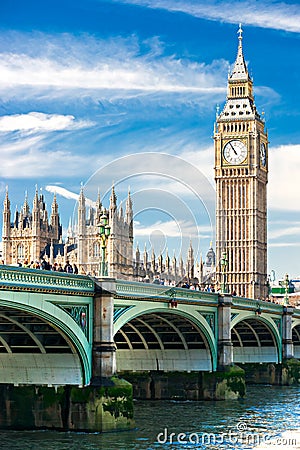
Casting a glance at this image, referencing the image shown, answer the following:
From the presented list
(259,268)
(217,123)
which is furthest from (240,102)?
(259,268)

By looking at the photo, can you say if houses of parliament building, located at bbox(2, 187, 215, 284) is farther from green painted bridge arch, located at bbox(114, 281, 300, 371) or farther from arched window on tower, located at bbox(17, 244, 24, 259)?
green painted bridge arch, located at bbox(114, 281, 300, 371)

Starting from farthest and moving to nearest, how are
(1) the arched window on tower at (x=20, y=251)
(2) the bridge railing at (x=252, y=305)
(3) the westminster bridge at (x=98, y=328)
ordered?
(1) the arched window on tower at (x=20, y=251) → (2) the bridge railing at (x=252, y=305) → (3) the westminster bridge at (x=98, y=328)

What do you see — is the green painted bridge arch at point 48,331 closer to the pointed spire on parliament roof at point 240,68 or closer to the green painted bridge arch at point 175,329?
the green painted bridge arch at point 175,329

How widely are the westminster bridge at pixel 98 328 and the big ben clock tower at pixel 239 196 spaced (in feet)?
230

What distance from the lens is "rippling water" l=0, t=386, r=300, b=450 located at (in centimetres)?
3256

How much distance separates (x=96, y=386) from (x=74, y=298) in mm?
3267

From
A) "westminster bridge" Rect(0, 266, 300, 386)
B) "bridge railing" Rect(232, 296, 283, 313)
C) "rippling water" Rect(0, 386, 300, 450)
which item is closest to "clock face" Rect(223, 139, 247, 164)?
"bridge railing" Rect(232, 296, 283, 313)

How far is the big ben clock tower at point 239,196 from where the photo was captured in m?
121

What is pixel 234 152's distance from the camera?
401ft

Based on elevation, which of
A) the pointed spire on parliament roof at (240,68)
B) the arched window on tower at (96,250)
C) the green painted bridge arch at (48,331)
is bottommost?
the green painted bridge arch at (48,331)
